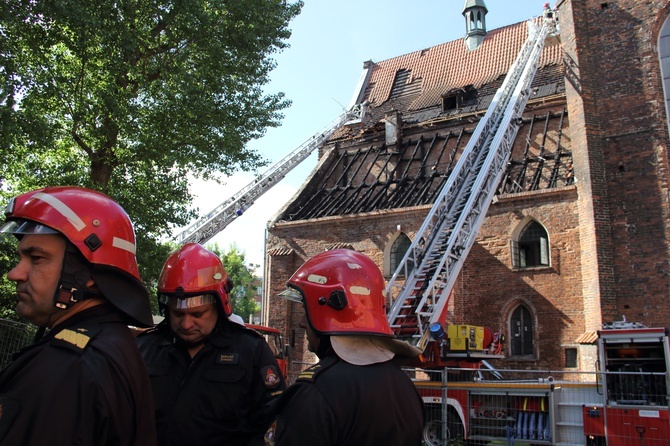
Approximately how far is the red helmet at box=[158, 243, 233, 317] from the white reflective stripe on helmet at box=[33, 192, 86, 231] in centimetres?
138

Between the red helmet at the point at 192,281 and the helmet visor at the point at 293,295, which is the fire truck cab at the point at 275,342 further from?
the helmet visor at the point at 293,295

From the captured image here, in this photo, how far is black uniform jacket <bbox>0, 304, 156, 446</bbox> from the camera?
4.87ft

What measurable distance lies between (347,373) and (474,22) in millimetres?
28574

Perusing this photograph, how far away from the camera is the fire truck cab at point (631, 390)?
799 cm

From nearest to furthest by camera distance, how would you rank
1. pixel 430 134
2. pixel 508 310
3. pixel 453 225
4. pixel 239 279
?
pixel 453 225, pixel 508 310, pixel 430 134, pixel 239 279

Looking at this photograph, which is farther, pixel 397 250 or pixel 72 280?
pixel 397 250

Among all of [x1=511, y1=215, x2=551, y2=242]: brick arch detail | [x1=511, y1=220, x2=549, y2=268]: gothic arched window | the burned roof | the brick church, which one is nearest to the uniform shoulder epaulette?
the brick church

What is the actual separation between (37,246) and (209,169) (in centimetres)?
1081

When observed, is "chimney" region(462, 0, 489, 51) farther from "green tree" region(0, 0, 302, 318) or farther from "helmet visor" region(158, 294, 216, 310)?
"helmet visor" region(158, 294, 216, 310)

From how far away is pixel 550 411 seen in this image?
8.73 metres

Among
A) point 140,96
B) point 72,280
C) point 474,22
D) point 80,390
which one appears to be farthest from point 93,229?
point 474,22

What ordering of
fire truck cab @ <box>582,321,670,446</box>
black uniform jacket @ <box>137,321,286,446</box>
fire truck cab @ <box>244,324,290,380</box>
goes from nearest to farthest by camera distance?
1. black uniform jacket @ <box>137,321,286,446</box>
2. fire truck cab @ <box>582,321,670,446</box>
3. fire truck cab @ <box>244,324,290,380</box>

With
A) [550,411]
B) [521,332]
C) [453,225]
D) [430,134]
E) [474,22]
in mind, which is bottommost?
[550,411]

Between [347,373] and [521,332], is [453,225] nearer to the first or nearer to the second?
[521,332]
